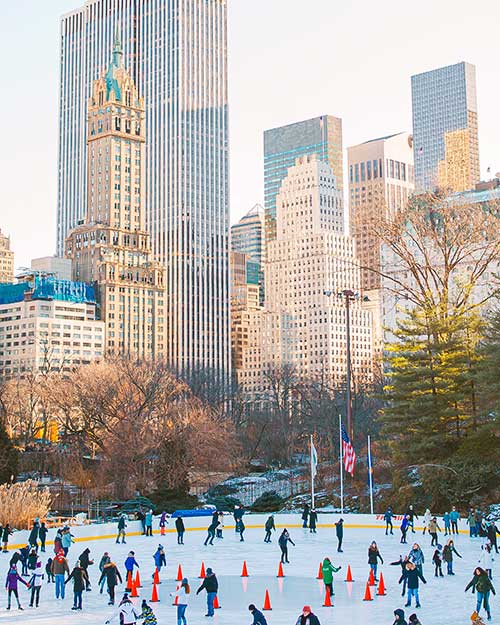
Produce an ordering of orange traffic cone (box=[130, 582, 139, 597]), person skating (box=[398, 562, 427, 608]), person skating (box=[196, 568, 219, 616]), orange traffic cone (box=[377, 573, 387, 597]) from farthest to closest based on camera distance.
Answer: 1. orange traffic cone (box=[377, 573, 387, 597])
2. orange traffic cone (box=[130, 582, 139, 597])
3. person skating (box=[398, 562, 427, 608])
4. person skating (box=[196, 568, 219, 616])

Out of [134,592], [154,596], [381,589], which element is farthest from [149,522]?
[381,589]

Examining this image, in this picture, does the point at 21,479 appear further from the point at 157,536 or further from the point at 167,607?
the point at 167,607

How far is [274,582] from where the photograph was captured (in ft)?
101

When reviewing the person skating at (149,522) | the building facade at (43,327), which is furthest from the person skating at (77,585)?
the building facade at (43,327)

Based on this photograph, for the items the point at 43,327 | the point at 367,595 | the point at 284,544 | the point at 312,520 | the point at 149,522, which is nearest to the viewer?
the point at 367,595

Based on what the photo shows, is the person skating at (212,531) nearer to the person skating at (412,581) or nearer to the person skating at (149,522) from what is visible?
the person skating at (149,522)

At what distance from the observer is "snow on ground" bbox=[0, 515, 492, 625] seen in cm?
2481

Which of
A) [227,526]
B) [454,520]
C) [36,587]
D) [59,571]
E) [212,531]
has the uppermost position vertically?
[59,571]

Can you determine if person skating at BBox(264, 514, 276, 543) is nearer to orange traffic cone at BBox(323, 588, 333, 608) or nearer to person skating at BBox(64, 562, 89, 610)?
orange traffic cone at BBox(323, 588, 333, 608)

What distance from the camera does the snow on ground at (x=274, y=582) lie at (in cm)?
2481

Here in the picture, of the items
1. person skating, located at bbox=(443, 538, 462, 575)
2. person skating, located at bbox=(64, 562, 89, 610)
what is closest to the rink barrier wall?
person skating, located at bbox=(443, 538, 462, 575)

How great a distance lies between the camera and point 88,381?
81.9 metres

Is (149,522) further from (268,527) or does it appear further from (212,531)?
(268,527)

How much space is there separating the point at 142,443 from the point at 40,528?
30.1 meters
